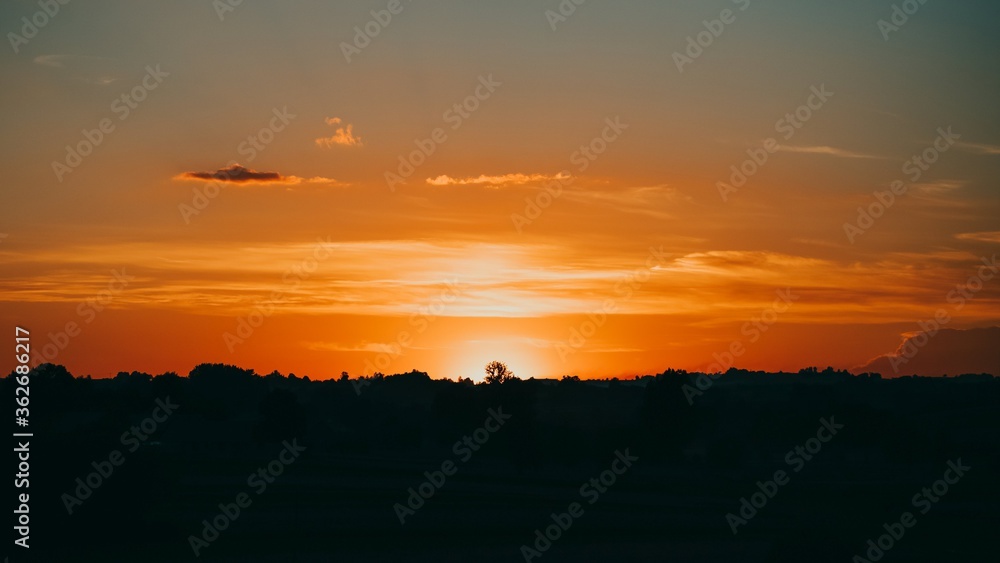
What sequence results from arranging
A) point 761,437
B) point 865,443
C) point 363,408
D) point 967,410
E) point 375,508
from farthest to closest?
point 363,408
point 967,410
point 761,437
point 865,443
point 375,508

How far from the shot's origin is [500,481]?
91750mm

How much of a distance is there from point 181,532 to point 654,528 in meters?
30.1

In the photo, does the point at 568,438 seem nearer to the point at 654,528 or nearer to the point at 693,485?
the point at 693,485

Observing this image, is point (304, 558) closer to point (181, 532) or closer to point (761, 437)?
point (181, 532)

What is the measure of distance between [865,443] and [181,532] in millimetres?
→ 85913

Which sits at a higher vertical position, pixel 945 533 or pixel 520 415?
pixel 520 415

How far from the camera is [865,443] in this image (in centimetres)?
11931

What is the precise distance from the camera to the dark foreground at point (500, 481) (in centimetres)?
5866

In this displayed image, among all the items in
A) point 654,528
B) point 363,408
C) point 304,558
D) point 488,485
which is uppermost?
point 363,408

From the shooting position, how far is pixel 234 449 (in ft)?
367

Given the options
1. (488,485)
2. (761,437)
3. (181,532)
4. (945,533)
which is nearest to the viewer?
(181,532)

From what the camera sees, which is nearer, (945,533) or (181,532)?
(181,532)

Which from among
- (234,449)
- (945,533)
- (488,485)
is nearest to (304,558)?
(488,485)

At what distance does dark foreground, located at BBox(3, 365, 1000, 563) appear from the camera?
58656mm
